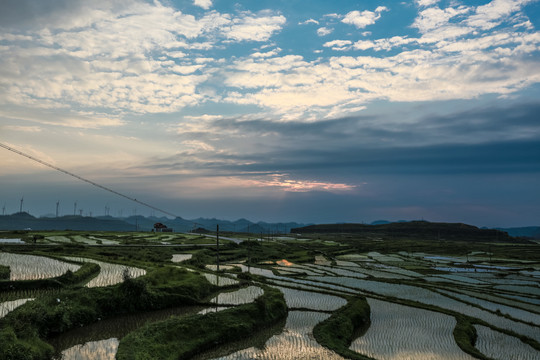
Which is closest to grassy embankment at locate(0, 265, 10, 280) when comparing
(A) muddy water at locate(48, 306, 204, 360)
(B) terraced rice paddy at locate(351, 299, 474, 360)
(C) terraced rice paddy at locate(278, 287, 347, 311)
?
(A) muddy water at locate(48, 306, 204, 360)

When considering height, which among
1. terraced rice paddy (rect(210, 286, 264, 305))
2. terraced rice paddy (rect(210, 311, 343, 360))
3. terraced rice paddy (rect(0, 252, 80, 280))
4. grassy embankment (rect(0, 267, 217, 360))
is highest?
terraced rice paddy (rect(0, 252, 80, 280))

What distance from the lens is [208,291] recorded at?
22.1m

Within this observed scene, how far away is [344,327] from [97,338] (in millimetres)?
9544

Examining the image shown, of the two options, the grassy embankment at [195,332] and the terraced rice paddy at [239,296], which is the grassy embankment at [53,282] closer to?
the terraced rice paddy at [239,296]

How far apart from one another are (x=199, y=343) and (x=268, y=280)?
15.9 m

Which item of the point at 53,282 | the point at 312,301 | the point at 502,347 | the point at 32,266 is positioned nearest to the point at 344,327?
the point at 312,301

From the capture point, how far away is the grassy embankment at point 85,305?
1109 centimetres

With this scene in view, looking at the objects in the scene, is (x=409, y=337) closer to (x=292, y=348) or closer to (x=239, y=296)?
(x=292, y=348)

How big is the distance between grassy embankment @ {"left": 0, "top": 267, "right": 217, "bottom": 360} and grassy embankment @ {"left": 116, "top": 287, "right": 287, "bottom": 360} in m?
2.57

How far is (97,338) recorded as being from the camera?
44.2 feet

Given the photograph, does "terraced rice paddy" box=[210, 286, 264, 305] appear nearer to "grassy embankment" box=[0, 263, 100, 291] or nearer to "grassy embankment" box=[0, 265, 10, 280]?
"grassy embankment" box=[0, 263, 100, 291]

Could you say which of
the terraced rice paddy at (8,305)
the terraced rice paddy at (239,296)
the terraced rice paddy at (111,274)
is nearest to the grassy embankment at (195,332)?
the terraced rice paddy at (239,296)

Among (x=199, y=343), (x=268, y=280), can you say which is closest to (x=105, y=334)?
(x=199, y=343)

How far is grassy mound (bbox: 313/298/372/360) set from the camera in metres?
13.8
